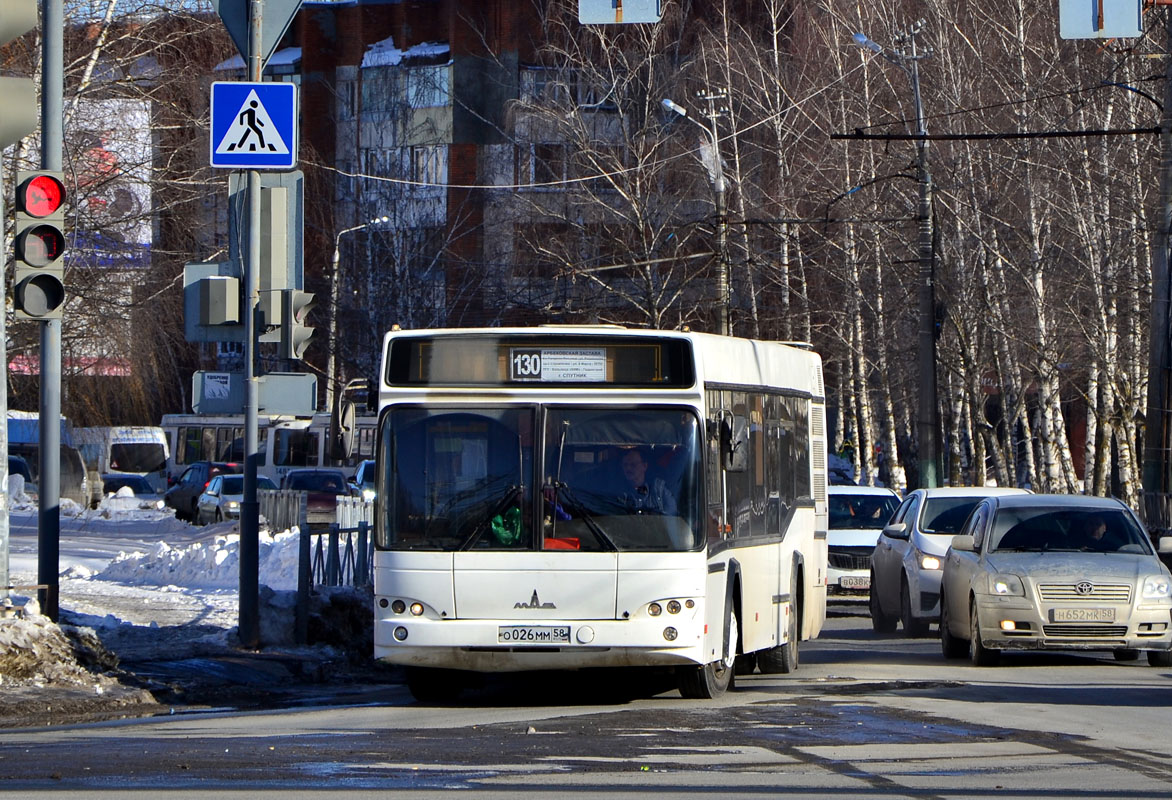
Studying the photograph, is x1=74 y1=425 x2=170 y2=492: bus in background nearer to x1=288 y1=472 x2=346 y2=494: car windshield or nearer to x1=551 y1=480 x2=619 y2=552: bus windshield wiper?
x1=288 y1=472 x2=346 y2=494: car windshield

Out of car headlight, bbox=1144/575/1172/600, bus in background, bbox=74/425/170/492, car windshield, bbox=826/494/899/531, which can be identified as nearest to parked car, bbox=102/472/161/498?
bus in background, bbox=74/425/170/492

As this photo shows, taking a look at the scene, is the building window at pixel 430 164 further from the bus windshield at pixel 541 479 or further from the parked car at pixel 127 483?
the bus windshield at pixel 541 479

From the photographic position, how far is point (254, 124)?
13.8 meters

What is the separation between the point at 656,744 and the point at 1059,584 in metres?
5.71

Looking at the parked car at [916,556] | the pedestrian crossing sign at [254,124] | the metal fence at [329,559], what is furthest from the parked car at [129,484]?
the pedestrian crossing sign at [254,124]

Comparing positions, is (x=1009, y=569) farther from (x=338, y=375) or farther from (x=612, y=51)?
(x=338, y=375)

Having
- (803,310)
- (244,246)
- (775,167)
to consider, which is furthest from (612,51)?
(244,246)

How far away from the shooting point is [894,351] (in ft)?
130

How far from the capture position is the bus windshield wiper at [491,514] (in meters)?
10.7

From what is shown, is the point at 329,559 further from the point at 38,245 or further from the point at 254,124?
the point at 38,245

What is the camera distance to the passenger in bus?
10.7 m

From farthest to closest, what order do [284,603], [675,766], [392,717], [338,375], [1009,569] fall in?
[338,375]
[284,603]
[1009,569]
[392,717]
[675,766]

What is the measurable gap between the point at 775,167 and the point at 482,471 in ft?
101

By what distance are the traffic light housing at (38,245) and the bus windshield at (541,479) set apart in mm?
3150
